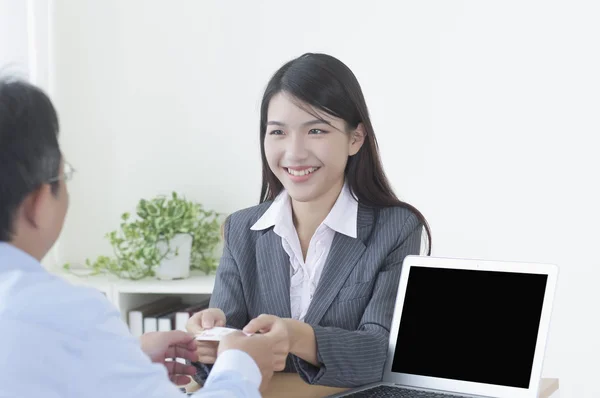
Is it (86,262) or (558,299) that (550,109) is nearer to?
(558,299)

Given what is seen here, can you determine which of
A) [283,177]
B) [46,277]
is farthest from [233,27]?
[46,277]

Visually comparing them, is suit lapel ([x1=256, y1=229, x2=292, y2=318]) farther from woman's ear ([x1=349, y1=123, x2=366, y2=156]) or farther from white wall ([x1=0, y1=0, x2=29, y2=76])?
white wall ([x1=0, y1=0, x2=29, y2=76])

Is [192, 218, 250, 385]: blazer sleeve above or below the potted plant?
above

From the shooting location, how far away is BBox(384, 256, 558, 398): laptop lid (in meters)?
1.54

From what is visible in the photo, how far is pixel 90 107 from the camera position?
3705 mm

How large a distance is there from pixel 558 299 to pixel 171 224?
64.1 inches

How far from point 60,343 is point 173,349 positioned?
608 millimetres

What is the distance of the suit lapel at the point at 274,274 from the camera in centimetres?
191

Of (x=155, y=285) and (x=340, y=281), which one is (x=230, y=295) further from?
(x=155, y=285)

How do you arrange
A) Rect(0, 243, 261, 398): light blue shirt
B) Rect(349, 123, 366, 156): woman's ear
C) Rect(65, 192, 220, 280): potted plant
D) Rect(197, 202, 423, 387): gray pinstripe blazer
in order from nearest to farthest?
Rect(0, 243, 261, 398): light blue shirt → Rect(197, 202, 423, 387): gray pinstripe blazer → Rect(349, 123, 366, 156): woman's ear → Rect(65, 192, 220, 280): potted plant

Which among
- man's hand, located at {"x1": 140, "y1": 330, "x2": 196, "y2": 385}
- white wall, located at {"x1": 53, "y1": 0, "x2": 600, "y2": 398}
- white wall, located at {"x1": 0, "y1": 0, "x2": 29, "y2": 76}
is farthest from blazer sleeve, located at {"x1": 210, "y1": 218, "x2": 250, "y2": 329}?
white wall, located at {"x1": 0, "y1": 0, "x2": 29, "y2": 76}

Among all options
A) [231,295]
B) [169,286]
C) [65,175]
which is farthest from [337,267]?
[169,286]

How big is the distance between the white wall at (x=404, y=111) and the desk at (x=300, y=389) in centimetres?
163

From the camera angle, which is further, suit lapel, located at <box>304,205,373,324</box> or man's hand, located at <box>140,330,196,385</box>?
suit lapel, located at <box>304,205,373,324</box>
